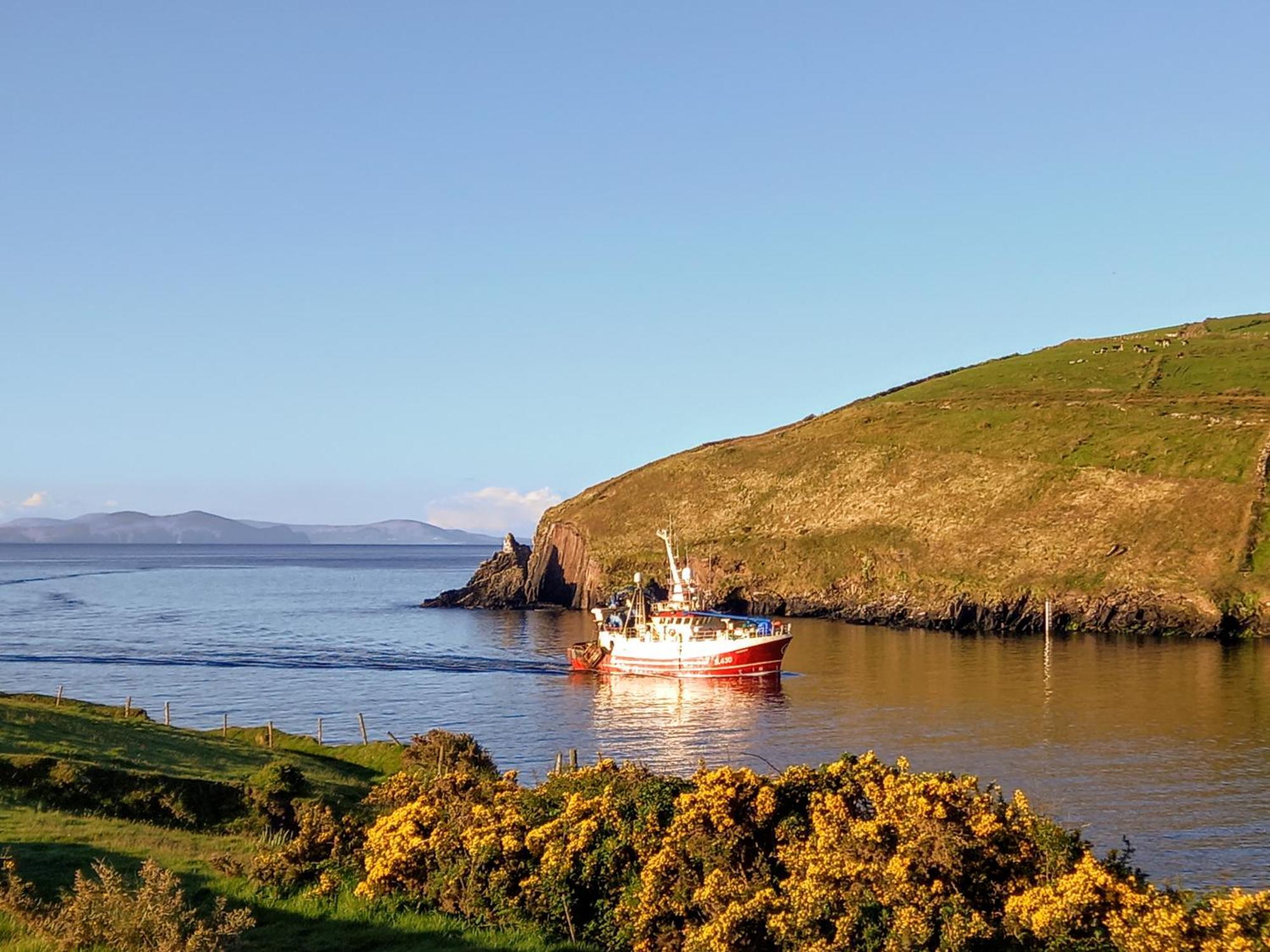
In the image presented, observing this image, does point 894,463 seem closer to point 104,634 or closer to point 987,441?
point 987,441

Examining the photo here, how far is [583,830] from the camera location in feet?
65.3

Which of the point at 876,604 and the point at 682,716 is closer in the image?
the point at 682,716

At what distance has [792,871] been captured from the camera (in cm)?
1903

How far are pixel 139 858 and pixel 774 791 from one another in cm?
1292

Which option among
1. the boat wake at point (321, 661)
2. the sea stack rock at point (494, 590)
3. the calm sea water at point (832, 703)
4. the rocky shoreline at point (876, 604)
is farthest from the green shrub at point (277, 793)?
the sea stack rock at point (494, 590)

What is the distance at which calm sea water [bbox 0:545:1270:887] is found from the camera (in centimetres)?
4528

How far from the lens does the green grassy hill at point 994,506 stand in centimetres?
10988

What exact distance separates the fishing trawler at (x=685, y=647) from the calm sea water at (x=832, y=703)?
6.78 feet

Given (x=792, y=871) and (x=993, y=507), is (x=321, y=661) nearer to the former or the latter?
(x=993, y=507)

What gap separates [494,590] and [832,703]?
93522 millimetres

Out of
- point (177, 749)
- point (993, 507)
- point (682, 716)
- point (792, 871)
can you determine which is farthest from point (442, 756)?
point (993, 507)

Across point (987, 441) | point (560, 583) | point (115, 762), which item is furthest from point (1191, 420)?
point (115, 762)

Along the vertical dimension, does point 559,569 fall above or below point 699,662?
above

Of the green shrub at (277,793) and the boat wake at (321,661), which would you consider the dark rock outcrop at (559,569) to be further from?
the green shrub at (277,793)
